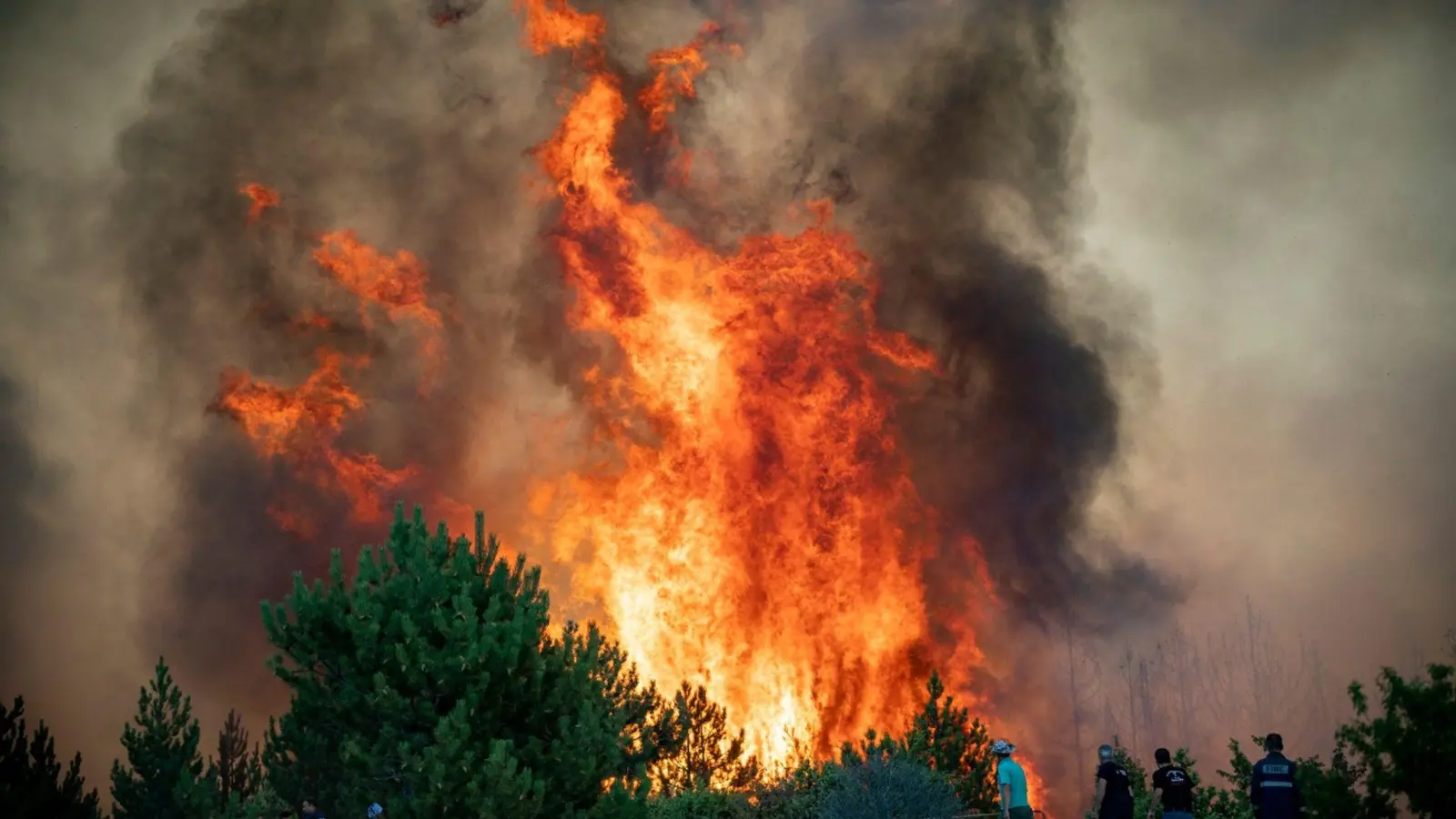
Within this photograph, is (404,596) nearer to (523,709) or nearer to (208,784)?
(523,709)

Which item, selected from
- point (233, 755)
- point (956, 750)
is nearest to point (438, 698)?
point (956, 750)

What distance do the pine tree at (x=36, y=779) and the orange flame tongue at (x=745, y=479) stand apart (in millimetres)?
21822

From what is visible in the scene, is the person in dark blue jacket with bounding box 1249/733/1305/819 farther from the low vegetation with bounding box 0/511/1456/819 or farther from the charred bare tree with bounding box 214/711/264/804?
the charred bare tree with bounding box 214/711/264/804

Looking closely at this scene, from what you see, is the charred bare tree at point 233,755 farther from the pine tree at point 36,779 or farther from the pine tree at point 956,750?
the pine tree at point 956,750

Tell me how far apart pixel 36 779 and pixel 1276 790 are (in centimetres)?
2180

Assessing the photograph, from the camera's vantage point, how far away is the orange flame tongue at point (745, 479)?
43.6 meters

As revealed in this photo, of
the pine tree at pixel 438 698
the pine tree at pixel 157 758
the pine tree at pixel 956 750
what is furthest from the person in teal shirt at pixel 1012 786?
the pine tree at pixel 157 758

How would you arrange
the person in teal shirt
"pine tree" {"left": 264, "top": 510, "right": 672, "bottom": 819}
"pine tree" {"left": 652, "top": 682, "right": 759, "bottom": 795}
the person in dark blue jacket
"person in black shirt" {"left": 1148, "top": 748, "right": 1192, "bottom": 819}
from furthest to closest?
"pine tree" {"left": 652, "top": 682, "right": 759, "bottom": 795} → "pine tree" {"left": 264, "top": 510, "right": 672, "bottom": 819} → "person in black shirt" {"left": 1148, "top": 748, "right": 1192, "bottom": 819} → the person in teal shirt → the person in dark blue jacket

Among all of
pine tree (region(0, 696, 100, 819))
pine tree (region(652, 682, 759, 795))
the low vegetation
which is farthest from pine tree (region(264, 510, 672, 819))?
pine tree (region(652, 682, 759, 795))

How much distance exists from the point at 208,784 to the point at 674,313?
28151mm

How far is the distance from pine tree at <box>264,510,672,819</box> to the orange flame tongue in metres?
23.0

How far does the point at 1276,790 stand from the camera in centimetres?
1661

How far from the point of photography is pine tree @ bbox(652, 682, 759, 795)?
33.7 metres

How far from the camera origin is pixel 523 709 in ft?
64.5
